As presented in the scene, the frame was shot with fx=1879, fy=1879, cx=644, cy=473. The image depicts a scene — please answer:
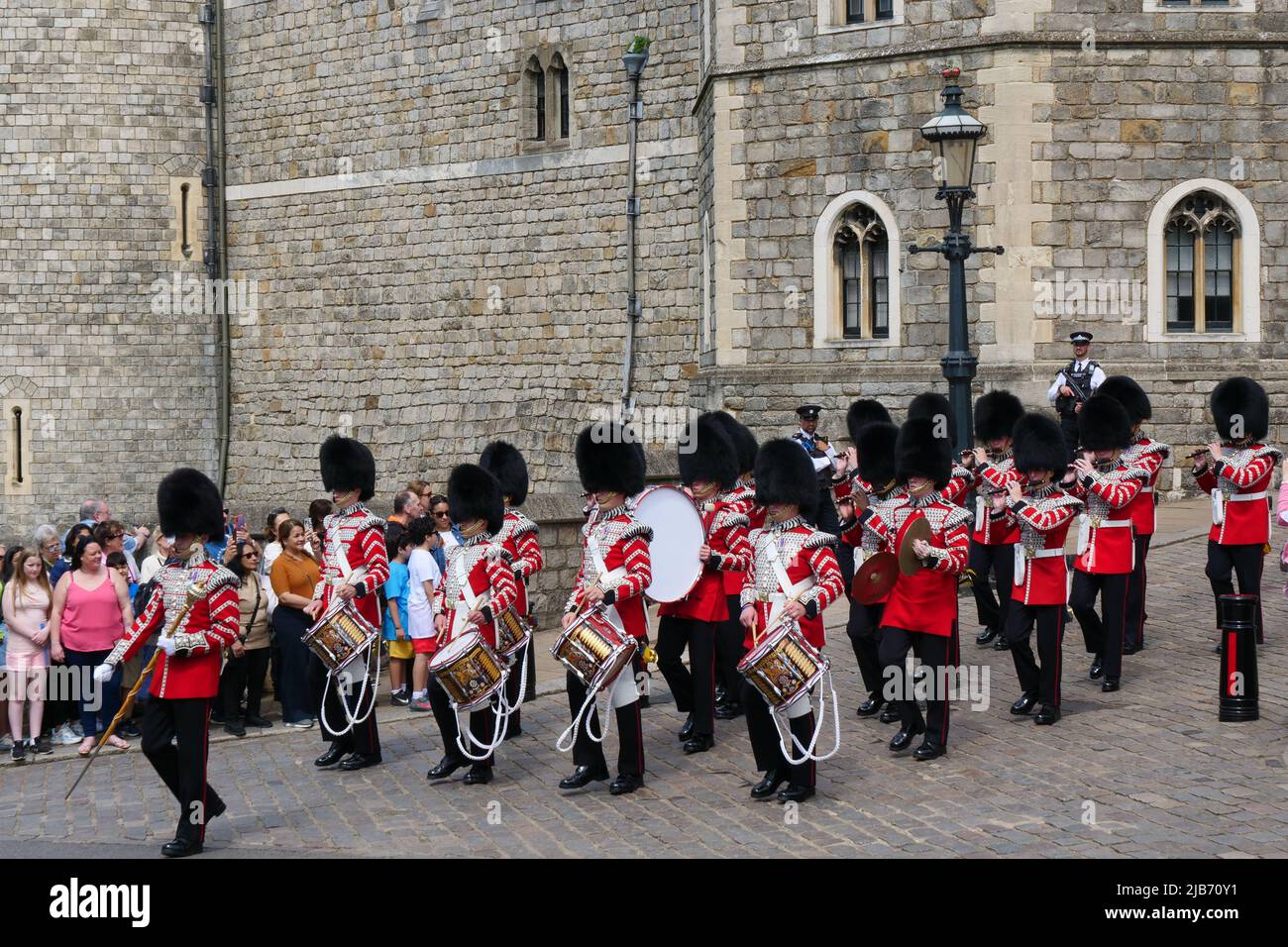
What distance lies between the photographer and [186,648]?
8102mm

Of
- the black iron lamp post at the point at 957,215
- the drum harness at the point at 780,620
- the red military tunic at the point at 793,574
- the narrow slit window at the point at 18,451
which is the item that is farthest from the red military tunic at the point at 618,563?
the narrow slit window at the point at 18,451

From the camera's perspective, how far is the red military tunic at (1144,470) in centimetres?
1027

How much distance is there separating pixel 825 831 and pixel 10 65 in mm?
21801

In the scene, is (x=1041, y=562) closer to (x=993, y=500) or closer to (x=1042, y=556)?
(x=1042, y=556)

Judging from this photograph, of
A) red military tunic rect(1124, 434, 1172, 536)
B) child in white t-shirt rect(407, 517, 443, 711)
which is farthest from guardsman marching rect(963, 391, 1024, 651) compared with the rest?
child in white t-shirt rect(407, 517, 443, 711)

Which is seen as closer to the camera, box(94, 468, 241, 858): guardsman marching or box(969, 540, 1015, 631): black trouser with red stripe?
box(94, 468, 241, 858): guardsman marching

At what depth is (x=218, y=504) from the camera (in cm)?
843

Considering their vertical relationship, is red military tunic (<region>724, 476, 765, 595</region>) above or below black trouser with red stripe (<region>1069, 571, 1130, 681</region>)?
above

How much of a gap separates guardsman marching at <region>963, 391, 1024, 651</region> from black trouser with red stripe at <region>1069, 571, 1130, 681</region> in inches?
17.7

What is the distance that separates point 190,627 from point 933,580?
338 centimetres

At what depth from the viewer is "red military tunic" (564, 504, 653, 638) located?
8.63 meters

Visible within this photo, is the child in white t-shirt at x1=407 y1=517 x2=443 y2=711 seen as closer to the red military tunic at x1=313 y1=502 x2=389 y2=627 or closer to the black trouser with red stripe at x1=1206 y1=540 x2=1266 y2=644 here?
the red military tunic at x1=313 y1=502 x2=389 y2=627

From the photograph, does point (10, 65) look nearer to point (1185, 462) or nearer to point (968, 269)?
point (968, 269)

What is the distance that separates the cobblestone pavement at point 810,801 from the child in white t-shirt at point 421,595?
640mm
